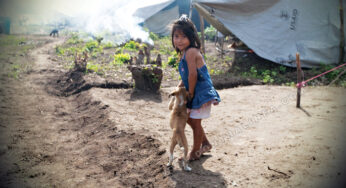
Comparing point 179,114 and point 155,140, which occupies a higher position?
point 179,114

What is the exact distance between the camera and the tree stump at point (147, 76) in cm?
627

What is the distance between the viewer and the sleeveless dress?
2.70 metres

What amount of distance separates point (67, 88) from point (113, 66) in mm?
2165

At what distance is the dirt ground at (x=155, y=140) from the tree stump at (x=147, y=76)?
262mm

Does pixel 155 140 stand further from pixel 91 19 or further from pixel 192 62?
pixel 91 19

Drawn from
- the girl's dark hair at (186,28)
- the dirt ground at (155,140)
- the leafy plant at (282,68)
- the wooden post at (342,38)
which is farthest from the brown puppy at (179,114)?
the wooden post at (342,38)

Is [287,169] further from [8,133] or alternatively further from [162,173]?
[8,133]

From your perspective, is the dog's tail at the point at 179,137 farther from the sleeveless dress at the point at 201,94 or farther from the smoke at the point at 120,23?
the smoke at the point at 120,23

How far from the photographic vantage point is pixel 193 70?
2.63 metres

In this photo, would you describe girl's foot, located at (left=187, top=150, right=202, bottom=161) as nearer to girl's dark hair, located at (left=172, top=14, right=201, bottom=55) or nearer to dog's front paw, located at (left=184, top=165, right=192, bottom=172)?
dog's front paw, located at (left=184, top=165, right=192, bottom=172)

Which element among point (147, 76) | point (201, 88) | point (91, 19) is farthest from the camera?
point (91, 19)

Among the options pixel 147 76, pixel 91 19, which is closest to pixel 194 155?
pixel 147 76

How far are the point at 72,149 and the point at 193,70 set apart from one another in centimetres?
241

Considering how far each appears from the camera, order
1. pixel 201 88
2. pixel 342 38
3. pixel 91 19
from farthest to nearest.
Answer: pixel 91 19, pixel 342 38, pixel 201 88
